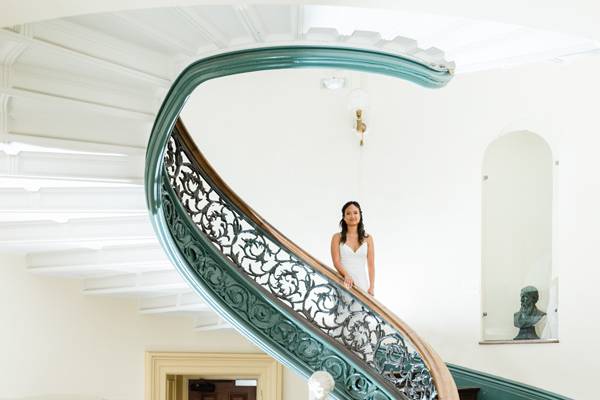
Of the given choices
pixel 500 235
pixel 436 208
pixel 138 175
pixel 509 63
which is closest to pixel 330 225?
pixel 436 208

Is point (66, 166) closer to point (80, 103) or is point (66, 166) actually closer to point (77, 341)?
point (80, 103)

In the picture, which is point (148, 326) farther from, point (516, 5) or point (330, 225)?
point (516, 5)

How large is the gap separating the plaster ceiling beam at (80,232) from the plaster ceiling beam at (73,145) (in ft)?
3.22

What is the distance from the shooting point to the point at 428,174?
9.28 metres

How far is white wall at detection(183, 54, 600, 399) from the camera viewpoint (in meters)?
8.27

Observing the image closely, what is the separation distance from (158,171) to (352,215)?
236 centimetres

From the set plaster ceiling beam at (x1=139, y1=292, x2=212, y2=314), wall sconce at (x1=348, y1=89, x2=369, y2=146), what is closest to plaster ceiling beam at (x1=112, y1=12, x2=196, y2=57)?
plaster ceiling beam at (x1=139, y1=292, x2=212, y2=314)

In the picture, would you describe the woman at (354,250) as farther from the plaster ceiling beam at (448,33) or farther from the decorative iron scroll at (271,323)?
the plaster ceiling beam at (448,33)

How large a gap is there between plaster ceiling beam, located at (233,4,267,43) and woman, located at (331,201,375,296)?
306 cm

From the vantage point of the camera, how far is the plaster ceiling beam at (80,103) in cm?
515

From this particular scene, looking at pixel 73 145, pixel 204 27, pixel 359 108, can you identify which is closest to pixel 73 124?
pixel 73 145

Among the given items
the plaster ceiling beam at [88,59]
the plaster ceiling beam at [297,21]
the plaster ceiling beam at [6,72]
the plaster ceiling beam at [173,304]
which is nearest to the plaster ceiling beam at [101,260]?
the plaster ceiling beam at [173,304]

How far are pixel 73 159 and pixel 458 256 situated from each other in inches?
175

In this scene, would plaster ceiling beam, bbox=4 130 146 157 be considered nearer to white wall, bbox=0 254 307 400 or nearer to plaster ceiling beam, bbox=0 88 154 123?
plaster ceiling beam, bbox=0 88 154 123
